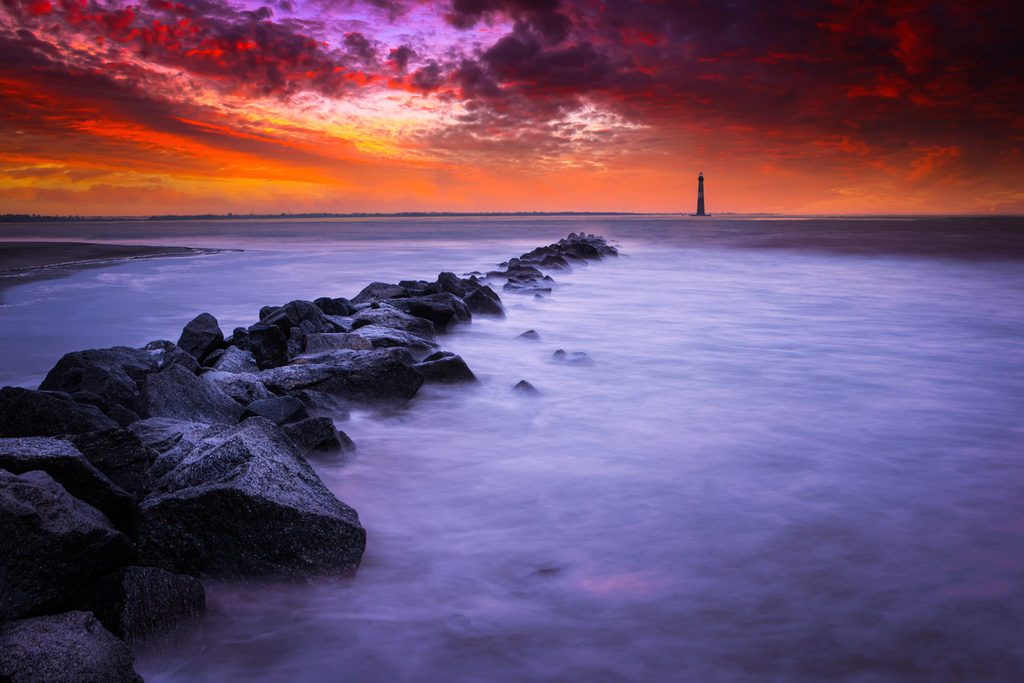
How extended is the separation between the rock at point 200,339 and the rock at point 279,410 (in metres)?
2.43

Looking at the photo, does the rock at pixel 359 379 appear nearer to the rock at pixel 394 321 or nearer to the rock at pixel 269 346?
the rock at pixel 269 346

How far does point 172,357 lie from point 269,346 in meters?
0.92

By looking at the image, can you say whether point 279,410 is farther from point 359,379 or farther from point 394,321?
point 394,321

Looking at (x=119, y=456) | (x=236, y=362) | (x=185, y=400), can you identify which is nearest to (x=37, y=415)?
(x=119, y=456)

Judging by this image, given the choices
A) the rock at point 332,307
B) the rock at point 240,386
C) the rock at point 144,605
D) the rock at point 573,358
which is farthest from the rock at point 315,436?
the rock at point 332,307

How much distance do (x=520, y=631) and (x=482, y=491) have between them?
1194 millimetres

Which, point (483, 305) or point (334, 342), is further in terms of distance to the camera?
point (483, 305)

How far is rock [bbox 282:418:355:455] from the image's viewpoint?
347cm

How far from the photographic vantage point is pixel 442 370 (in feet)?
16.9

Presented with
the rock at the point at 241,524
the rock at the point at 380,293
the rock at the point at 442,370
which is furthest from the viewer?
the rock at the point at 380,293

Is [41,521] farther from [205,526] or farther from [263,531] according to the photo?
[263,531]

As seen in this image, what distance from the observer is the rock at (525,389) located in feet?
16.4

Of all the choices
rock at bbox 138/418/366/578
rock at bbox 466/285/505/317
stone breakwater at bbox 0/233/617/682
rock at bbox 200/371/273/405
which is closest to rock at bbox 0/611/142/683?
stone breakwater at bbox 0/233/617/682

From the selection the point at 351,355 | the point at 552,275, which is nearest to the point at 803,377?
the point at 351,355
